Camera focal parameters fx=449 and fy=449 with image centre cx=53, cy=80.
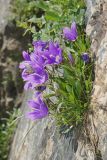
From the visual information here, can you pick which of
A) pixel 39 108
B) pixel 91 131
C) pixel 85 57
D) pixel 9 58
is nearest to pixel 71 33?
pixel 85 57

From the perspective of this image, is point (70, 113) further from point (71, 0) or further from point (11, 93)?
point (11, 93)

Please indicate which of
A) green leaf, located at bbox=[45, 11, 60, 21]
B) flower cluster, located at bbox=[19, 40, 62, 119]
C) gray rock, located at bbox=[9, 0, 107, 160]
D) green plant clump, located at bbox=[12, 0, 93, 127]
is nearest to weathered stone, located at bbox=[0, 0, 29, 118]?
green leaf, located at bbox=[45, 11, 60, 21]

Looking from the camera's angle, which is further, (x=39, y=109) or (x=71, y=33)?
→ (x=71, y=33)

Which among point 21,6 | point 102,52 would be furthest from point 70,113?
point 21,6

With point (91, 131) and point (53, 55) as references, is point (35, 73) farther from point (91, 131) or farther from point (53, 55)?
point (91, 131)

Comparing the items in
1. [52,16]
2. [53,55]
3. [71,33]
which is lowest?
[53,55]

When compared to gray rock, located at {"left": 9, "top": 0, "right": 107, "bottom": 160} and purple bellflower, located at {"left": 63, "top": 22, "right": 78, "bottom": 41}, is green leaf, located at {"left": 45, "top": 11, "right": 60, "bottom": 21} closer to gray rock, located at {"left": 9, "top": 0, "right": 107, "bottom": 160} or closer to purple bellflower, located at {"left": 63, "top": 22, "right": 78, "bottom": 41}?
gray rock, located at {"left": 9, "top": 0, "right": 107, "bottom": 160}

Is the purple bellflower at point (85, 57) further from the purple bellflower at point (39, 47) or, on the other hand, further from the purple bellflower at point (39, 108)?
the purple bellflower at point (39, 108)

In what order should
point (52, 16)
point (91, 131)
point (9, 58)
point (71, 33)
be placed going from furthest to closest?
point (9, 58), point (52, 16), point (71, 33), point (91, 131)
